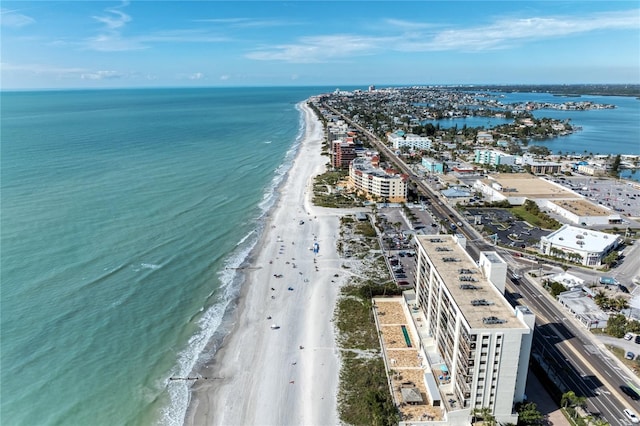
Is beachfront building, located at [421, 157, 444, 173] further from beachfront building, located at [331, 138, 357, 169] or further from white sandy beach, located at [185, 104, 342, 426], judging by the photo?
white sandy beach, located at [185, 104, 342, 426]

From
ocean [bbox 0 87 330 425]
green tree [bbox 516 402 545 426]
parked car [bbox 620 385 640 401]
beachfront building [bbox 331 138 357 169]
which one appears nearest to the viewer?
green tree [bbox 516 402 545 426]

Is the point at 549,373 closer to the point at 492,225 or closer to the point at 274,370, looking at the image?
the point at 274,370

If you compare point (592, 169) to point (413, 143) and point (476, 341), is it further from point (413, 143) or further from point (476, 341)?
point (476, 341)

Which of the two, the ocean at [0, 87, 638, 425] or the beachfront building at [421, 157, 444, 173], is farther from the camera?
the beachfront building at [421, 157, 444, 173]

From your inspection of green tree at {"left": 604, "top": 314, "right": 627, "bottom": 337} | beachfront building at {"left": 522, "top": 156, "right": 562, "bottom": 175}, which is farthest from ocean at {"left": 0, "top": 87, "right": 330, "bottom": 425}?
beachfront building at {"left": 522, "top": 156, "right": 562, "bottom": 175}

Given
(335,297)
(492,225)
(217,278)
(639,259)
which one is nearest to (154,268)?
(217,278)

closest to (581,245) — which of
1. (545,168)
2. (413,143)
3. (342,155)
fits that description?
(545,168)
